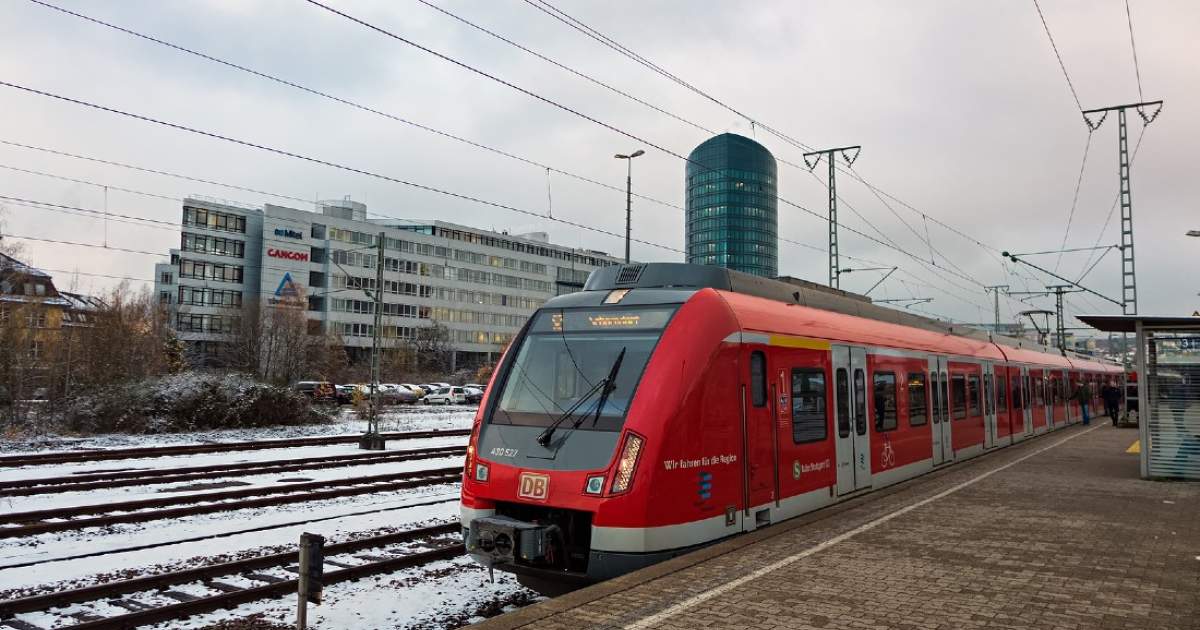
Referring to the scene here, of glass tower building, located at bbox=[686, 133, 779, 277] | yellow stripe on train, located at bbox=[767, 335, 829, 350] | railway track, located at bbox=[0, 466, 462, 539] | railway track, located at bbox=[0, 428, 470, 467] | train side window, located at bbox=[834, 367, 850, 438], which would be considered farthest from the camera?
glass tower building, located at bbox=[686, 133, 779, 277]

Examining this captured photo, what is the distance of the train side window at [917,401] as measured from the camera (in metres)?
12.9

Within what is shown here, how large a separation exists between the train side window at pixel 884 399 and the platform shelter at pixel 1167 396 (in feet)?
13.4

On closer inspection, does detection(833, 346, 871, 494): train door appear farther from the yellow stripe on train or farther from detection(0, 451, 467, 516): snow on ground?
detection(0, 451, 467, 516): snow on ground

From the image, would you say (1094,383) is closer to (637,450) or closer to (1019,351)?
(1019,351)

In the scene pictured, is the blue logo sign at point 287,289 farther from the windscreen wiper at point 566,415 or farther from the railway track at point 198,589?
the windscreen wiper at point 566,415

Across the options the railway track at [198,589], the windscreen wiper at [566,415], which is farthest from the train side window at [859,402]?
the railway track at [198,589]

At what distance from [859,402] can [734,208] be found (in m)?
113

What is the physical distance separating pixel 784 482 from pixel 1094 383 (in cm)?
3293

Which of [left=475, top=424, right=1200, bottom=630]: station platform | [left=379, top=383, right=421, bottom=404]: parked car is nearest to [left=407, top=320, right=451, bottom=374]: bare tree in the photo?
[left=379, top=383, right=421, bottom=404]: parked car

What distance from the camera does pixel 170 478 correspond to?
15.5m

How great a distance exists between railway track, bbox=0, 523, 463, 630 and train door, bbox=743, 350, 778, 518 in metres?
3.62

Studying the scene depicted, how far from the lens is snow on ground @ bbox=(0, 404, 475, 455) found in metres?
22.5

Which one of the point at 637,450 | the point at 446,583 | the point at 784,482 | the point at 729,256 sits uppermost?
the point at 729,256

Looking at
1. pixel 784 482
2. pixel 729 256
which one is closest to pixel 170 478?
pixel 784 482
